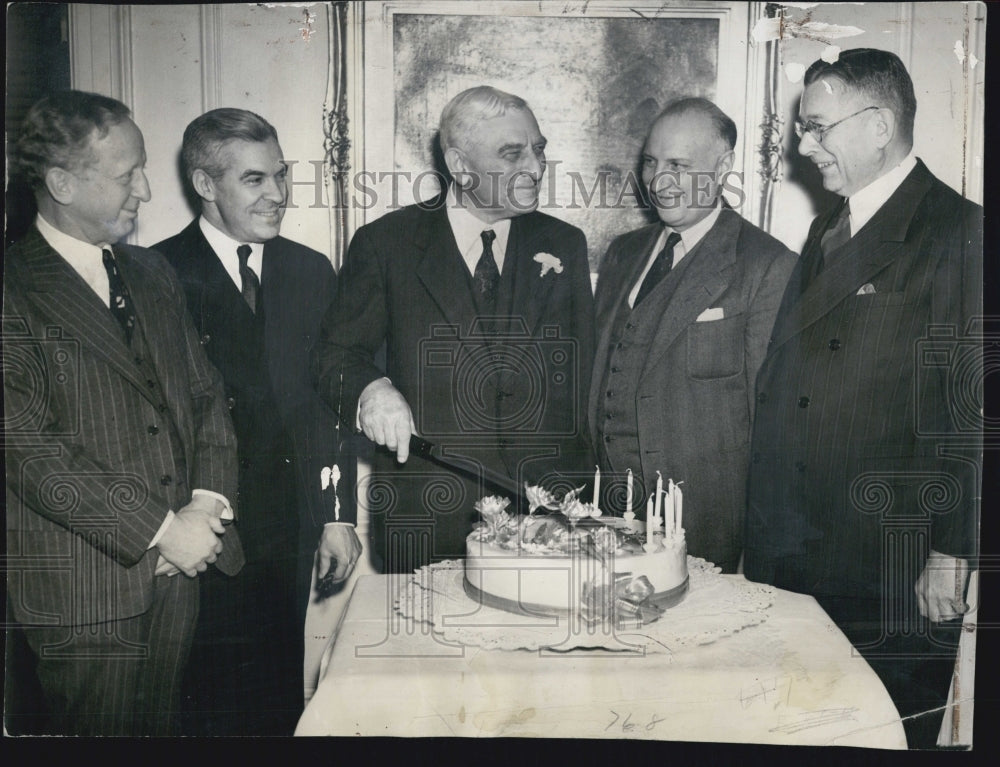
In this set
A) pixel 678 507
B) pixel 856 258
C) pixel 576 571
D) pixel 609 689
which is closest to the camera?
pixel 576 571

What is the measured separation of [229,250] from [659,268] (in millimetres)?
1420

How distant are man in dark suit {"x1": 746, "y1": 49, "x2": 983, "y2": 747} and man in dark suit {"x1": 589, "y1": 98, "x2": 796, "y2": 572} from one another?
0.31 ft

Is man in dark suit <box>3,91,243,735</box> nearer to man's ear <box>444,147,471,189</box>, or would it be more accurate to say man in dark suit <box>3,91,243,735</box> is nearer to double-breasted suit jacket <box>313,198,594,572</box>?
double-breasted suit jacket <box>313,198,594,572</box>

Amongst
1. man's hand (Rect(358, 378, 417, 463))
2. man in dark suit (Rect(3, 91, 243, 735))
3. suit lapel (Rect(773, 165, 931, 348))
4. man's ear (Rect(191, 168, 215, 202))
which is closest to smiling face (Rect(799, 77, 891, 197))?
suit lapel (Rect(773, 165, 931, 348))

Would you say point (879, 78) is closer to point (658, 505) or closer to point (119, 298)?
point (658, 505)

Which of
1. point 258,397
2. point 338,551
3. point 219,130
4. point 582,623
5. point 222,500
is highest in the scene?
point 219,130

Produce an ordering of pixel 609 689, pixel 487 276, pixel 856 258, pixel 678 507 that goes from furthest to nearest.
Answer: pixel 487 276 < pixel 856 258 < pixel 678 507 < pixel 609 689

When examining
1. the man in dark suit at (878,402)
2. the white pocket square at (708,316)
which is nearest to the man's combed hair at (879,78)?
the man in dark suit at (878,402)

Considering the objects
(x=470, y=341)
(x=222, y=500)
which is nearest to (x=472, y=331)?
(x=470, y=341)

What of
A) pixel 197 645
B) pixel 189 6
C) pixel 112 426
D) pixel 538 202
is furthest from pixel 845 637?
pixel 189 6

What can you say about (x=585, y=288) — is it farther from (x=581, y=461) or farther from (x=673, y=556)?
(x=673, y=556)

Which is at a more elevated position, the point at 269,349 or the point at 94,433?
the point at 269,349

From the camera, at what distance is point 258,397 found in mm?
3479

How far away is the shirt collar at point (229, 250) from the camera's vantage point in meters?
3.47
